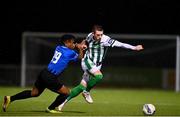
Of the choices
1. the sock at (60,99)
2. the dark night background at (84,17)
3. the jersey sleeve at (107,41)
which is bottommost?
the sock at (60,99)

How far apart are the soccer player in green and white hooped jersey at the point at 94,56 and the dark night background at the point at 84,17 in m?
15.1

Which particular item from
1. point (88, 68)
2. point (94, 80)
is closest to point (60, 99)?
point (94, 80)

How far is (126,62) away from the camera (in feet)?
91.8

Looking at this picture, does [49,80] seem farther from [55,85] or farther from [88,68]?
[88,68]

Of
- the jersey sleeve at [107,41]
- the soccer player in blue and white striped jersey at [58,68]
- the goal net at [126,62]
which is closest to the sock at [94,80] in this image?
the jersey sleeve at [107,41]

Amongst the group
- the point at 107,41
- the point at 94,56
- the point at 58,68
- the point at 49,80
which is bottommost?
the point at 49,80

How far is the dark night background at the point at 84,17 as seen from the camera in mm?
32750

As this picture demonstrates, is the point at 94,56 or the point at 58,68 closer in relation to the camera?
the point at 58,68

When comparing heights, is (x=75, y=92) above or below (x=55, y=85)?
below

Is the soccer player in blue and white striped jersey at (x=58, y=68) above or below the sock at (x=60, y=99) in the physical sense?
above

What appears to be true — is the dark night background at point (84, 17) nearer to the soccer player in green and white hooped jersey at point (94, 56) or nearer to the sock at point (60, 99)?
the soccer player in green and white hooped jersey at point (94, 56)

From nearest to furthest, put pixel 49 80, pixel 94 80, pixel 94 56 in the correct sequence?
pixel 49 80 → pixel 94 80 → pixel 94 56

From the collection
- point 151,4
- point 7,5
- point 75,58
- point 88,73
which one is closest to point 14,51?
point 7,5

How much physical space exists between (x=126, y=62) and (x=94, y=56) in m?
10.9
